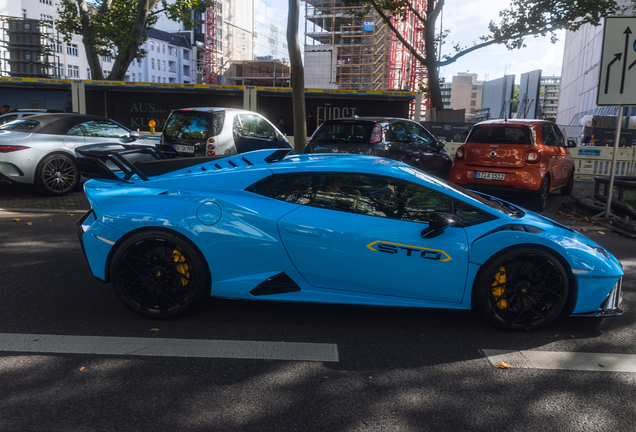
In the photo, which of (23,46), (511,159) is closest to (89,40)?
(511,159)

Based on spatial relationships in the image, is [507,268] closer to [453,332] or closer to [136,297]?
[453,332]

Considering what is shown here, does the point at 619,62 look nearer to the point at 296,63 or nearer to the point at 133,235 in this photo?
the point at 296,63

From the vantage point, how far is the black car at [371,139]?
31.9ft

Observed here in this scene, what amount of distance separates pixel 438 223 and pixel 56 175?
8246mm

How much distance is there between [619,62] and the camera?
8.38m

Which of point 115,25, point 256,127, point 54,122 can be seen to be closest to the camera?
point 54,122

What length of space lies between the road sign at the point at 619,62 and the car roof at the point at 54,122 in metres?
9.10

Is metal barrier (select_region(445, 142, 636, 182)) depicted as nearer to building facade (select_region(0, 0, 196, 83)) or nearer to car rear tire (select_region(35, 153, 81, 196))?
car rear tire (select_region(35, 153, 81, 196))

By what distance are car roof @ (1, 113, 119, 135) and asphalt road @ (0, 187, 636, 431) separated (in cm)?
598

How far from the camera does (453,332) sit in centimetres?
390

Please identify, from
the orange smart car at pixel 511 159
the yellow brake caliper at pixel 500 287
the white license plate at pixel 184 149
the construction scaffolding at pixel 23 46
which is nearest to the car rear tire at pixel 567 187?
the orange smart car at pixel 511 159

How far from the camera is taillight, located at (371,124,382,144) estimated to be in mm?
9680

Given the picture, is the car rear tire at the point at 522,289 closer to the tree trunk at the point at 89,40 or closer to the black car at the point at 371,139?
the black car at the point at 371,139

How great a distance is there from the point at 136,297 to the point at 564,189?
421 inches
